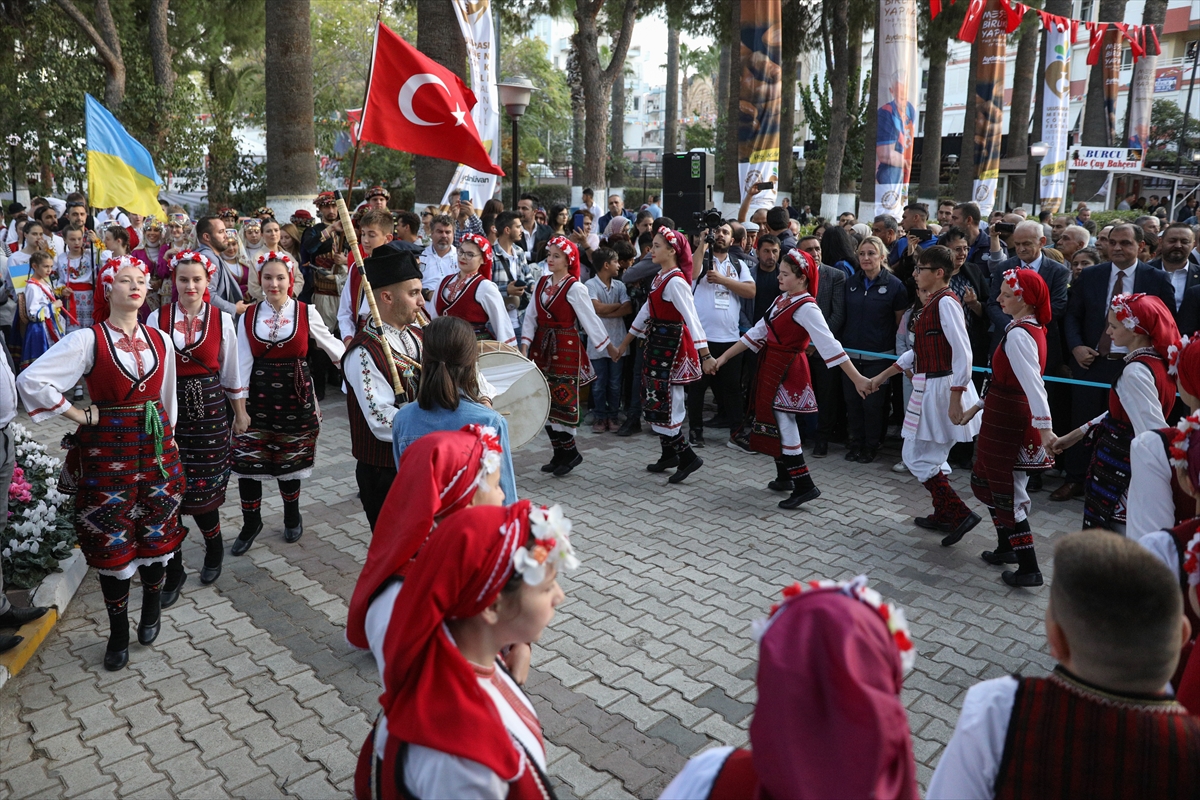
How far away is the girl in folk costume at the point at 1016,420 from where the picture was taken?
5.11 m

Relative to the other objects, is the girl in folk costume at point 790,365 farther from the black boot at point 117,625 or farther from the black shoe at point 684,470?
the black boot at point 117,625

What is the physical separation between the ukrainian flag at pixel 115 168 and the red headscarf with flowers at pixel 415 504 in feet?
17.0

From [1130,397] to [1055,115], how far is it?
55.1 feet

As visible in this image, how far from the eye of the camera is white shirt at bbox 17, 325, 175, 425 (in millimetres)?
4039

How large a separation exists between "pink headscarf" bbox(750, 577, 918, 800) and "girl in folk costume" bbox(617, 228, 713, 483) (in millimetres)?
5734

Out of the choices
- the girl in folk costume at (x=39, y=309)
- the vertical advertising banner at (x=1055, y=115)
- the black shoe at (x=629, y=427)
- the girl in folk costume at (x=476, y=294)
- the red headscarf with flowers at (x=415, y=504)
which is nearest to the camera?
the red headscarf with flowers at (x=415, y=504)

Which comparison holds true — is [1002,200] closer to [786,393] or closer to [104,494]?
[786,393]

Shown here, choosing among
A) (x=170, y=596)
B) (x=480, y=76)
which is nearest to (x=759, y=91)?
(x=480, y=76)

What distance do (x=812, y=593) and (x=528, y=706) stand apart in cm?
98

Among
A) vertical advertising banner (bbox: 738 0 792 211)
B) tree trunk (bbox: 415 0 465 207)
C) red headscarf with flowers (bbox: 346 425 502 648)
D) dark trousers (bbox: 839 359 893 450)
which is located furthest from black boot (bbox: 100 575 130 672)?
vertical advertising banner (bbox: 738 0 792 211)

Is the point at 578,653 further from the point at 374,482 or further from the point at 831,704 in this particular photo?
the point at 831,704

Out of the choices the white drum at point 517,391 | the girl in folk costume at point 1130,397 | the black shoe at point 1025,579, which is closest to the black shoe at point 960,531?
the black shoe at point 1025,579

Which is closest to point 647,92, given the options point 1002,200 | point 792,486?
point 1002,200

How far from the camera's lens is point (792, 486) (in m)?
7.24
